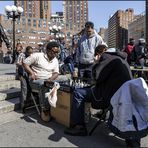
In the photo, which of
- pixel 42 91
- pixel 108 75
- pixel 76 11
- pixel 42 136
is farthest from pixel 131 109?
pixel 76 11

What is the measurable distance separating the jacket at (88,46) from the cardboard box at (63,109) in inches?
65.9

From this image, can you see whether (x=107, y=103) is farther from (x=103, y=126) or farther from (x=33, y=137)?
(x=33, y=137)

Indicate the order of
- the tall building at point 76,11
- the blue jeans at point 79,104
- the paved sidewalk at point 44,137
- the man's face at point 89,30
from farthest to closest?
the tall building at point 76,11, the man's face at point 89,30, the blue jeans at point 79,104, the paved sidewalk at point 44,137

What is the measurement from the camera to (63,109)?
5332 millimetres

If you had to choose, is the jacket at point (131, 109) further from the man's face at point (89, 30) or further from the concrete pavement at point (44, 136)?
the man's face at point (89, 30)

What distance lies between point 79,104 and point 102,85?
0.48 meters

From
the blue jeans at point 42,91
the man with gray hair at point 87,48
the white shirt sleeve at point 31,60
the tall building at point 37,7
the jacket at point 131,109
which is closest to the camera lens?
the jacket at point 131,109

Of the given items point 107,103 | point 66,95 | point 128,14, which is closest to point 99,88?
point 107,103

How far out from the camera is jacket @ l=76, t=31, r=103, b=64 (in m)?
6.84

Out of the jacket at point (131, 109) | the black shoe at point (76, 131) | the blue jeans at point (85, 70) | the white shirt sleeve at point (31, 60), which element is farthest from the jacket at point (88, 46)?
the jacket at point (131, 109)

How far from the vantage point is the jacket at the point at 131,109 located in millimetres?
4277

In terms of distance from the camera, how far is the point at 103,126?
18.3ft

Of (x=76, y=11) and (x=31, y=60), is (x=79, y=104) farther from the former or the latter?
(x=76, y=11)

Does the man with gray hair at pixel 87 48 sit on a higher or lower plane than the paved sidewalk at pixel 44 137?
higher
